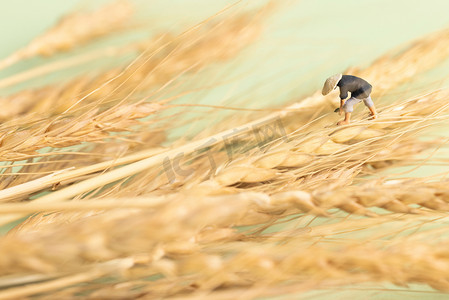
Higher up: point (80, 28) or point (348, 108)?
point (80, 28)

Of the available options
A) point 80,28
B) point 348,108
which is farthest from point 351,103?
point 80,28

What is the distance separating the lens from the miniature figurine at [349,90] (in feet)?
2.02

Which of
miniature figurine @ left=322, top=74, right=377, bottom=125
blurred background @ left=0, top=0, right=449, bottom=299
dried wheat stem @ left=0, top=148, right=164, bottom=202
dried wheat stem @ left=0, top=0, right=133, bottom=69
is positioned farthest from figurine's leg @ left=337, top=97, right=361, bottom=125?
dried wheat stem @ left=0, top=0, right=133, bottom=69

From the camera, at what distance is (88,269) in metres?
0.51

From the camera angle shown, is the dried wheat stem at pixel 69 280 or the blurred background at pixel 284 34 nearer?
the dried wheat stem at pixel 69 280

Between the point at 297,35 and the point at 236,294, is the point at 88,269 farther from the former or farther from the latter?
the point at 297,35

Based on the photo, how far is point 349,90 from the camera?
62 cm

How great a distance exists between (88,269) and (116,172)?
0.16 meters

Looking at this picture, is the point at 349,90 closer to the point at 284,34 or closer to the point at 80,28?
the point at 284,34

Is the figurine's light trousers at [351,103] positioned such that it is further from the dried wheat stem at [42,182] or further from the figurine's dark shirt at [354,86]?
the dried wheat stem at [42,182]

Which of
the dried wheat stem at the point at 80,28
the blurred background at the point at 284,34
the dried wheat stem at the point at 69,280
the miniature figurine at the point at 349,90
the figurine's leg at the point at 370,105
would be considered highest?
the dried wheat stem at the point at 80,28

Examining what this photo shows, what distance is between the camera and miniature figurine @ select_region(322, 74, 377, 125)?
62 cm

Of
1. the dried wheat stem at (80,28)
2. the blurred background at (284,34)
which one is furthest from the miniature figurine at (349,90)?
the dried wheat stem at (80,28)

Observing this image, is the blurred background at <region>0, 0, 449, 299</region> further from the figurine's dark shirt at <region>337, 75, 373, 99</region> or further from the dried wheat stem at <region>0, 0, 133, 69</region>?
the figurine's dark shirt at <region>337, 75, 373, 99</region>
